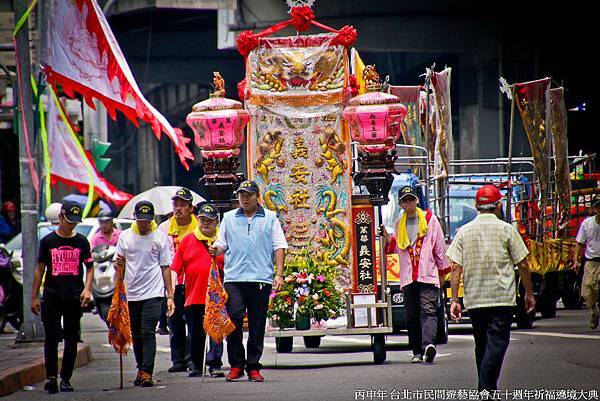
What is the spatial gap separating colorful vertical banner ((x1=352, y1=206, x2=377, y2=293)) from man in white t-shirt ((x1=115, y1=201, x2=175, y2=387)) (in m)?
2.74

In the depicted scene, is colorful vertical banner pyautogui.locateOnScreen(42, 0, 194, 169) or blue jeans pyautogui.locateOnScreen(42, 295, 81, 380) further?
colorful vertical banner pyautogui.locateOnScreen(42, 0, 194, 169)

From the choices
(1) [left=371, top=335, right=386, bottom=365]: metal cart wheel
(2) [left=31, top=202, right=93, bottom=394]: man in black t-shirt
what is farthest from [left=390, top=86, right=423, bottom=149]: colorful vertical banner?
(2) [left=31, top=202, right=93, bottom=394]: man in black t-shirt

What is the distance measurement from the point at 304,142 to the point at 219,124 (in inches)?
40.0

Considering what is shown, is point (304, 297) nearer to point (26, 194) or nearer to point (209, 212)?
point (209, 212)

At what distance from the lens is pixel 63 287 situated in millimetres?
13141

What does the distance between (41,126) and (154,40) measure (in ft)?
92.1

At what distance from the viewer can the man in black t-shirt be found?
13.1m

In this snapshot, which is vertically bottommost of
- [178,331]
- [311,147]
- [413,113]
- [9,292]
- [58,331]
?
[178,331]

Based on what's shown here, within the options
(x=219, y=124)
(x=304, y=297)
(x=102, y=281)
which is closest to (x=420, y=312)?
A: (x=304, y=297)

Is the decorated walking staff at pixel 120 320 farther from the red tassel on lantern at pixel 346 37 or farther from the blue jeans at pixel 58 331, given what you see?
the red tassel on lantern at pixel 346 37

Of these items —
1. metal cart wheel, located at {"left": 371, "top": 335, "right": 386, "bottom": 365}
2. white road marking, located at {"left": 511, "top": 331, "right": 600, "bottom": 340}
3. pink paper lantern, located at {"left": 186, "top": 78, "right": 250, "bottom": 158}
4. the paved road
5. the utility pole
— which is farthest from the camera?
white road marking, located at {"left": 511, "top": 331, "right": 600, "bottom": 340}

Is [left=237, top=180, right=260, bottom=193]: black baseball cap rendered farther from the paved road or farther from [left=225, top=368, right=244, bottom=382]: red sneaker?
the paved road

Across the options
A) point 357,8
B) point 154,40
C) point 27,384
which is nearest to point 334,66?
point 27,384

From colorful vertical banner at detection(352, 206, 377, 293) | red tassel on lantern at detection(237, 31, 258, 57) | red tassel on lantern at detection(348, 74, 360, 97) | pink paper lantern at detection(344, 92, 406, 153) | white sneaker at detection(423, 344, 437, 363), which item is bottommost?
white sneaker at detection(423, 344, 437, 363)
